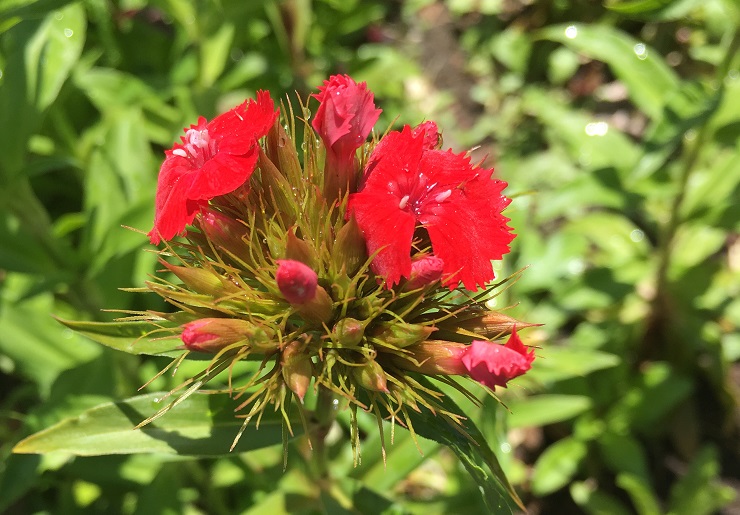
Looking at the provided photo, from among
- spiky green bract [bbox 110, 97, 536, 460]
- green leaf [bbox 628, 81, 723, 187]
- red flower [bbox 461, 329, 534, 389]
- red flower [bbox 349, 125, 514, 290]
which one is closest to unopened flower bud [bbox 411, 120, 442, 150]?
red flower [bbox 349, 125, 514, 290]

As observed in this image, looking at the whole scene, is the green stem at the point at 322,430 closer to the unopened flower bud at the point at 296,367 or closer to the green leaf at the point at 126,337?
the unopened flower bud at the point at 296,367

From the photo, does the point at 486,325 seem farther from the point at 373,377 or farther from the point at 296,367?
the point at 296,367

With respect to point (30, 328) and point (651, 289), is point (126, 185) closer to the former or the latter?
point (30, 328)

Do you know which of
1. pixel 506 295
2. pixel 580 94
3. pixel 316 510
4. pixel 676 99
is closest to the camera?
pixel 316 510

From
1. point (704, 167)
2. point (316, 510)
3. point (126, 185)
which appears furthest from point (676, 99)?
point (126, 185)

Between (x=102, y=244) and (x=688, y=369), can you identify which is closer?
(x=102, y=244)

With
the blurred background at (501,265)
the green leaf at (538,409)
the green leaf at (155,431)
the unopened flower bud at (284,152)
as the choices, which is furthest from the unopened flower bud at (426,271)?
the green leaf at (538,409)
